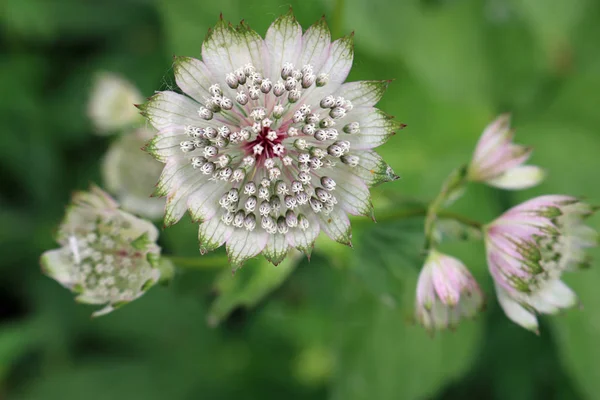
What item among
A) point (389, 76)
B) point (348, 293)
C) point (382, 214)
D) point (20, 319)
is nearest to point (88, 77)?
point (20, 319)

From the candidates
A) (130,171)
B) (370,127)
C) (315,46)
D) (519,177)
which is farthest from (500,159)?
(130,171)

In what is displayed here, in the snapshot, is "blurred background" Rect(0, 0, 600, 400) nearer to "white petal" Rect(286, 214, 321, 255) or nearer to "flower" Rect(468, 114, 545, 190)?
"flower" Rect(468, 114, 545, 190)

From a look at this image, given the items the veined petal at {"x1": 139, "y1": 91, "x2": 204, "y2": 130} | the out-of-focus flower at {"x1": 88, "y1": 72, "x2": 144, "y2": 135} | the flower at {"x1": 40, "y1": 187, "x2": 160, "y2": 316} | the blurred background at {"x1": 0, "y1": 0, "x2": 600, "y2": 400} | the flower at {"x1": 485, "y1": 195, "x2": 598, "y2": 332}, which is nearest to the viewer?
the veined petal at {"x1": 139, "y1": 91, "x2": 204, "y2": 130}

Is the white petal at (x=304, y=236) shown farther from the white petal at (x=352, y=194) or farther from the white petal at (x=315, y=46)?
the white petal at (x=315, y=46)

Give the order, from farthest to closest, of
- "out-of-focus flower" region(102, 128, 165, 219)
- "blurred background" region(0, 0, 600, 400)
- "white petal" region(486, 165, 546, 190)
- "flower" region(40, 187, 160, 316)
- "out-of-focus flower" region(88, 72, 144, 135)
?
"blurred background" region(0, 0, 600, 400), "out-of-focus flower" region(88, 72, 144, 135), "out-of-focus flower" region(102, 128, 165, 219), "white petal" region(486, 165, 546, 190), "flower" region(40, 187, 160, 316)

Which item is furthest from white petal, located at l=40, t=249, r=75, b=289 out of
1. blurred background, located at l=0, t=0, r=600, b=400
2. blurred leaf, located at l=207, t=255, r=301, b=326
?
blurred background, located at l=0, t=0, r=600, b=400
